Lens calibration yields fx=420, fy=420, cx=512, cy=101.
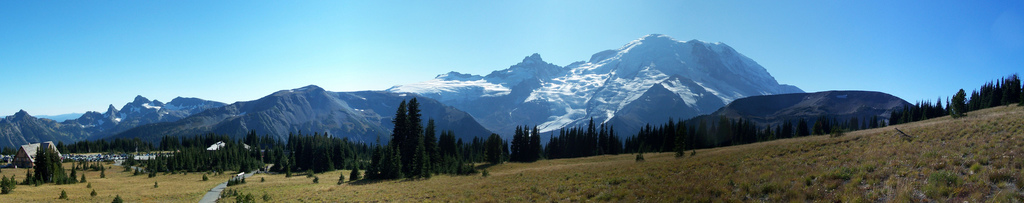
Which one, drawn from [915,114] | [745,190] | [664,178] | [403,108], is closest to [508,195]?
[664,178]

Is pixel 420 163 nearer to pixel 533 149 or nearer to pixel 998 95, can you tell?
pixel 533 149

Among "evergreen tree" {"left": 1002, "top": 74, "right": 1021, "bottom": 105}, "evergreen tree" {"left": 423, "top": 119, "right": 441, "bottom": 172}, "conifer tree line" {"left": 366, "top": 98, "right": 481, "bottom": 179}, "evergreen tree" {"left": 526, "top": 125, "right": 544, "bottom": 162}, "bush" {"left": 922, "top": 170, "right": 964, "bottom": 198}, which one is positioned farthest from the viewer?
"evergreen tree" {"left": 526, "top": 125, "right": 544, "bottom": 162}

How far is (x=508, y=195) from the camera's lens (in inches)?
1058

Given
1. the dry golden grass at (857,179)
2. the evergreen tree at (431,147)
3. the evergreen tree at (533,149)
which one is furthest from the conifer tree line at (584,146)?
the dry golden grass at (857,179)

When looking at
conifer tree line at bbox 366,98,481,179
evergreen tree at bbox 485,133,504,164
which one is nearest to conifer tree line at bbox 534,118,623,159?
evergreen tree at bbox 485,133,504,164

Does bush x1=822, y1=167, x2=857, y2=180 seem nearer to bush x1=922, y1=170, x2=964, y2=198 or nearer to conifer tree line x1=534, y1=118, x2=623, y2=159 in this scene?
bush x1=922, y1=170, x2=964, y2=198

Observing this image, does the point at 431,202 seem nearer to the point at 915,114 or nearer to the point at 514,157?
the point at 514,157

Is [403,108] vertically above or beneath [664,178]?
above

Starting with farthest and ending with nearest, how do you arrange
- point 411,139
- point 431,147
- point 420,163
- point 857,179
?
point 431,147 < point 411,139 < point 420,163 < point 857,179

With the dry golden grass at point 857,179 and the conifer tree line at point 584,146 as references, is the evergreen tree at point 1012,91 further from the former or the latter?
the dry golden grass at point 857,179

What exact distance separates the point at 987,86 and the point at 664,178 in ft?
638

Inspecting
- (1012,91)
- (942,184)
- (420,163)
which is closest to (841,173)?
(942,184)

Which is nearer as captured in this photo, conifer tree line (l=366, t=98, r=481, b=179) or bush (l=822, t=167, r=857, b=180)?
bush (l=822, t=167, r=857, b=180)

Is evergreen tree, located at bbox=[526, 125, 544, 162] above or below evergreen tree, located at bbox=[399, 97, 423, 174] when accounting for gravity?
below
